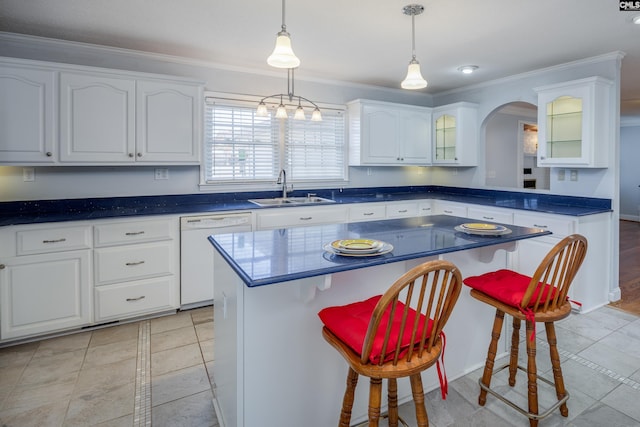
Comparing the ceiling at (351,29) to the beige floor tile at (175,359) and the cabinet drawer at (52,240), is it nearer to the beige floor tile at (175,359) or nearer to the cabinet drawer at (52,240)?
the cabinet drawer at (52,240)

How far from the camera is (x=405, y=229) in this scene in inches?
90.2

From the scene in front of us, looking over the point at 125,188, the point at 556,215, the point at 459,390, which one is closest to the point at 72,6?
the point at 125,188

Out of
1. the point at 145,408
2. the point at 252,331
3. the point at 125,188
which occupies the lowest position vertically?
the point at 145,408

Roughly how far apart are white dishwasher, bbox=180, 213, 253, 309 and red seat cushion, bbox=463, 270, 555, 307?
230 cm

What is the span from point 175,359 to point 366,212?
101 inches

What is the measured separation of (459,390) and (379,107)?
3.45 m

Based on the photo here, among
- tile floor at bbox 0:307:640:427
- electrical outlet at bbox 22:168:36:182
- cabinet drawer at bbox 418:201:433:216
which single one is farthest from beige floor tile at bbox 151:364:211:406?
cabinet drawer at bbox 418:201:433:216

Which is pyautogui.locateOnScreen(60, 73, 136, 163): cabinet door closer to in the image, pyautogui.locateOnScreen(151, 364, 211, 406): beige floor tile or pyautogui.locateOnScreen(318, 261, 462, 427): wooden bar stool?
pyautogui.locateOnScreen(151, 364, 211, 406): beige floor tile

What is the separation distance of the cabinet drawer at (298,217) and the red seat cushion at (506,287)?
2128mm

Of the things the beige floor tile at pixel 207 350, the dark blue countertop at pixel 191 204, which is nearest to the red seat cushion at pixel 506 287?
the dark blue countertop at pixel 191 204

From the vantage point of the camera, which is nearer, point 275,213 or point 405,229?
Answer: point 405,229

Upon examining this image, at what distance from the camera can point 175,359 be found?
2.53 meters

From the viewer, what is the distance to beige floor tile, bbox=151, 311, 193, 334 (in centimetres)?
302

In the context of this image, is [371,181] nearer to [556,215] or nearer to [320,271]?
[556,215]
